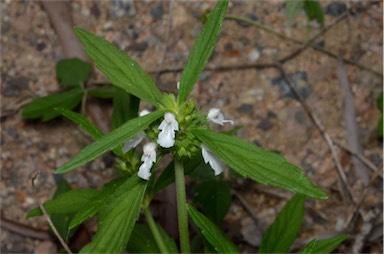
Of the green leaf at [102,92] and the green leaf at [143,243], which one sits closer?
the green leaf at [143,243]

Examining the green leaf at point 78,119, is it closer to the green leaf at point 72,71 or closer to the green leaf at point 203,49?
the green leaf at point 203,49

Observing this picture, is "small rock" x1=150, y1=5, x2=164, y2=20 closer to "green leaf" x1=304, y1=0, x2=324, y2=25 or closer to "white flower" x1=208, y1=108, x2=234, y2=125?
A: "green leaf" x1=304, y1=0, x2=324, y2=25

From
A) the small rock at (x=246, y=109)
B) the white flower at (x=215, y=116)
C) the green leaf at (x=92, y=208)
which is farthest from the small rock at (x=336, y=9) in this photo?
the green leaf at (x=92, y=208)

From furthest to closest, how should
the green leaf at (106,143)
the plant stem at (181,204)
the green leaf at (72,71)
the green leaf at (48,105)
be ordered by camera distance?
the green leaf at (72,71)
the green leaf at (48,105)
the plant stem at (181,204)
the green leaf at (106,143)

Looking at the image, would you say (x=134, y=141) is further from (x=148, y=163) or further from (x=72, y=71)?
(x=72, y=71)

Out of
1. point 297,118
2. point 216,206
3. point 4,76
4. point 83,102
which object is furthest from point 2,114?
point 297,118

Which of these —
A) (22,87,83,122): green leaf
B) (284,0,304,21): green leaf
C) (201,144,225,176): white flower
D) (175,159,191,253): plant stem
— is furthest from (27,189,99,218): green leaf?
(284,0,304,21): green leaf

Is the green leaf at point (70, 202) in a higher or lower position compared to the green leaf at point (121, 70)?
lower
